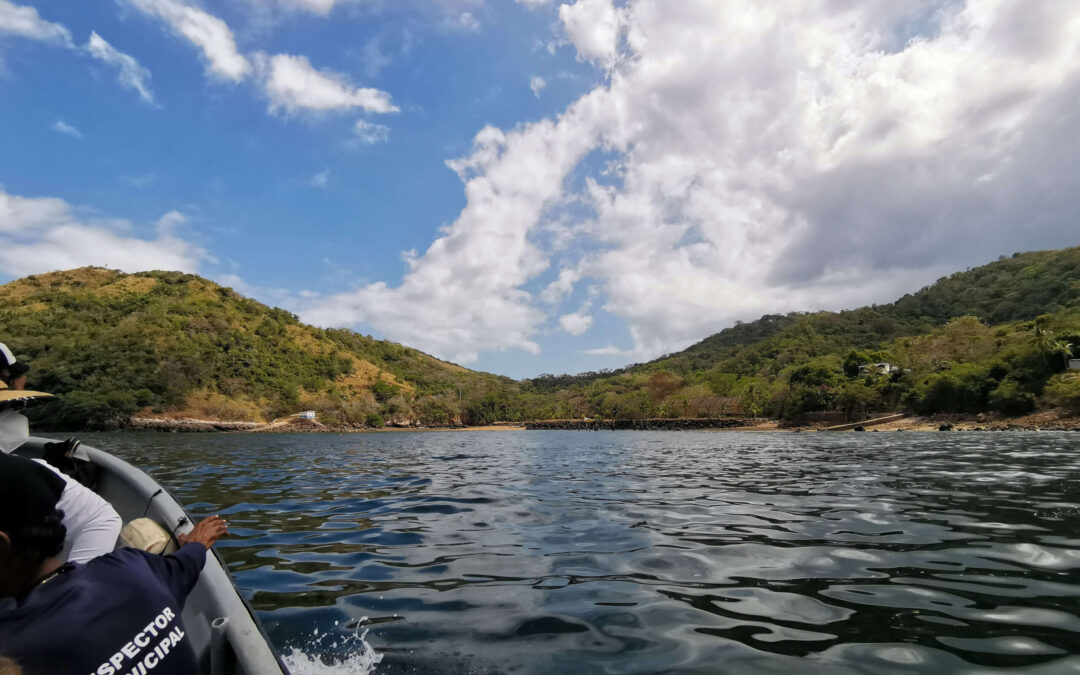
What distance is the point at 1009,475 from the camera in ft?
41.8

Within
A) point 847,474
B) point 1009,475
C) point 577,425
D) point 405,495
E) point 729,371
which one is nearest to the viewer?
point 405,495

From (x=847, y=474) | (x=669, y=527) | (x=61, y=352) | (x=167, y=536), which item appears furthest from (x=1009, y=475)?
(x=61, y=352)

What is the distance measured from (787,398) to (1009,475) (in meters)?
86.6

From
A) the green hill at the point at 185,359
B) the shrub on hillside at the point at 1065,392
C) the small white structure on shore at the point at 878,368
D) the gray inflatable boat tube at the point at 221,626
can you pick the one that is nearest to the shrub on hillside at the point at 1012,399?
the shrub on hillside at the point at 1065,392

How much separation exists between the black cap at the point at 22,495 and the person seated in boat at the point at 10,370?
10.7 feet

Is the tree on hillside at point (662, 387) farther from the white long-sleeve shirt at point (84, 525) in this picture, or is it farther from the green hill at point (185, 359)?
the white long-sleeve shirt at point (84, 525)

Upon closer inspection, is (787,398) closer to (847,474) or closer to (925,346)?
(925,346)

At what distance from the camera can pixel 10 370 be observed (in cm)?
452

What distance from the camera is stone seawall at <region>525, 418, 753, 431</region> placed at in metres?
106

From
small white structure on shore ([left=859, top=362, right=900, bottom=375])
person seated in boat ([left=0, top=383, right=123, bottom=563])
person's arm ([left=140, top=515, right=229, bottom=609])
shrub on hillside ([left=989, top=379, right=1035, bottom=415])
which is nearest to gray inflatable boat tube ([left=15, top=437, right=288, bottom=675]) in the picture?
person's arm ([left=140, top=515, right=229, bottom=609])

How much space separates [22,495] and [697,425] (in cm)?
11779

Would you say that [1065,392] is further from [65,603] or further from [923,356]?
[65,603]

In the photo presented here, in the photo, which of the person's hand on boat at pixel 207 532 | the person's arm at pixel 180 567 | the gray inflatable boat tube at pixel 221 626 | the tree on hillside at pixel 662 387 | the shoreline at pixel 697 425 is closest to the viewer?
the person's arm at pixel 180 567

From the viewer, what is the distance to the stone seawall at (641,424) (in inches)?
4176
